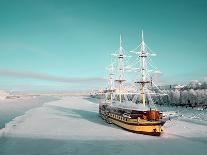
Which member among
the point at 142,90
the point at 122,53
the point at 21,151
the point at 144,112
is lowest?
the point at 21,151

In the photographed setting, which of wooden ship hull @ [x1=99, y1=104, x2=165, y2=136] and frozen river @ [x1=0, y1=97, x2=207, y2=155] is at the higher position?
wooden ship hull @ [x1=99, y1=104, x2=165, y2=136]

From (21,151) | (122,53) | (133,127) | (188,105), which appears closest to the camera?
(21,151)

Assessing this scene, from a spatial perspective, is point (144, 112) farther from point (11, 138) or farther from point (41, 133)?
point (11, 138)

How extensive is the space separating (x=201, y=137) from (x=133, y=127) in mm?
11672

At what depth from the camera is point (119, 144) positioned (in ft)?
145

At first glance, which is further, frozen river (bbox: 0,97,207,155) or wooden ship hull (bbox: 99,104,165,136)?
wooden ship hull (bbox: 99,104,165,136)

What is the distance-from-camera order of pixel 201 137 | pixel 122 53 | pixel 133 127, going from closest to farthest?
1. pixel 201 137
2. pixel 133 127
3. pixel 122 53

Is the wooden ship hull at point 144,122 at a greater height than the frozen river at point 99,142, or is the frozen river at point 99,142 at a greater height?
the wooden ship hull at point 144,122

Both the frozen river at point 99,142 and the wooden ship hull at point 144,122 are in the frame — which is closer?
the frozen river at point 99,142

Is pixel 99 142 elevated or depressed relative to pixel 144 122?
depressed

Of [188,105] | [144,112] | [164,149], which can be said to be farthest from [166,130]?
[188,105]

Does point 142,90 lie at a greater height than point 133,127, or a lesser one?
greater

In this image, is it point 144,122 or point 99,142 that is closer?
point 99,142

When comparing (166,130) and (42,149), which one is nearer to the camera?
(42,149)
